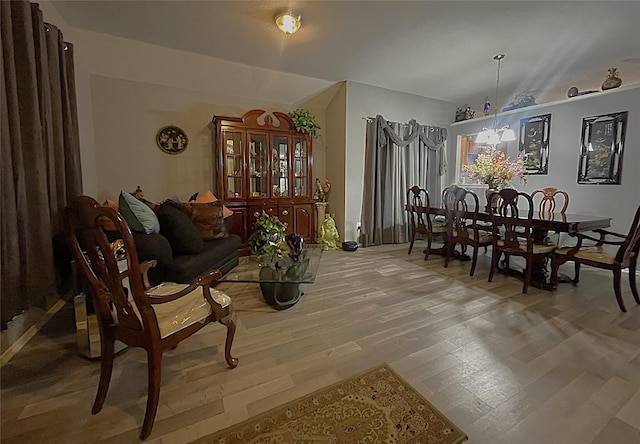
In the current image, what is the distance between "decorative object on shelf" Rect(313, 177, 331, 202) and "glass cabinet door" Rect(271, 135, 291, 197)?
691 mm

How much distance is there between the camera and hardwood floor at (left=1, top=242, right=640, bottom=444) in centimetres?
133

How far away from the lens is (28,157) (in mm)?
1979

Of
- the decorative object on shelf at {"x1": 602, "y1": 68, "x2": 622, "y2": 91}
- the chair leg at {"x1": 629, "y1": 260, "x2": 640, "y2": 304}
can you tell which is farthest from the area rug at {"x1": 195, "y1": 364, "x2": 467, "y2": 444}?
the decorative object on shelf at {"x1": 602, "y1": 68, "x2": 622, "y2": 91}

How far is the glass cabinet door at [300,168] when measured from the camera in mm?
4559

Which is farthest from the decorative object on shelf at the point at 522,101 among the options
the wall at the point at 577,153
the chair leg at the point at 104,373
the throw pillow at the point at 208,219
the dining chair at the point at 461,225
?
the chair leg at the point at 104,373

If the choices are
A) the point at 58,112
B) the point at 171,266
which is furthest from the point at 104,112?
the point at 171,266

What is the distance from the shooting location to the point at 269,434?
1.27 meters

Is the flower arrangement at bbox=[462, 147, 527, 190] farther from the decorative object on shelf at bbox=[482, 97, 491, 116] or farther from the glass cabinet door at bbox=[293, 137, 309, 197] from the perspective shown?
the glass cabinet door at bbox=[293, 137, 309, 197]

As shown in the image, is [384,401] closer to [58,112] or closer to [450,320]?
[450,320]

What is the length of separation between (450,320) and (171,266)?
236 cm

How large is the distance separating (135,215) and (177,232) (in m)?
0.38

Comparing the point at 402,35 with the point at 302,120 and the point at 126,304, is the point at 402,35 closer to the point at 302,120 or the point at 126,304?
the point at 302,120

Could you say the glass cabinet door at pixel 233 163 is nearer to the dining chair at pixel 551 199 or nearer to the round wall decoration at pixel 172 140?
the round wall decoration at pixel 172 140

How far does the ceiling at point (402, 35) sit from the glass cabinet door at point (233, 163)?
3.38 ft
